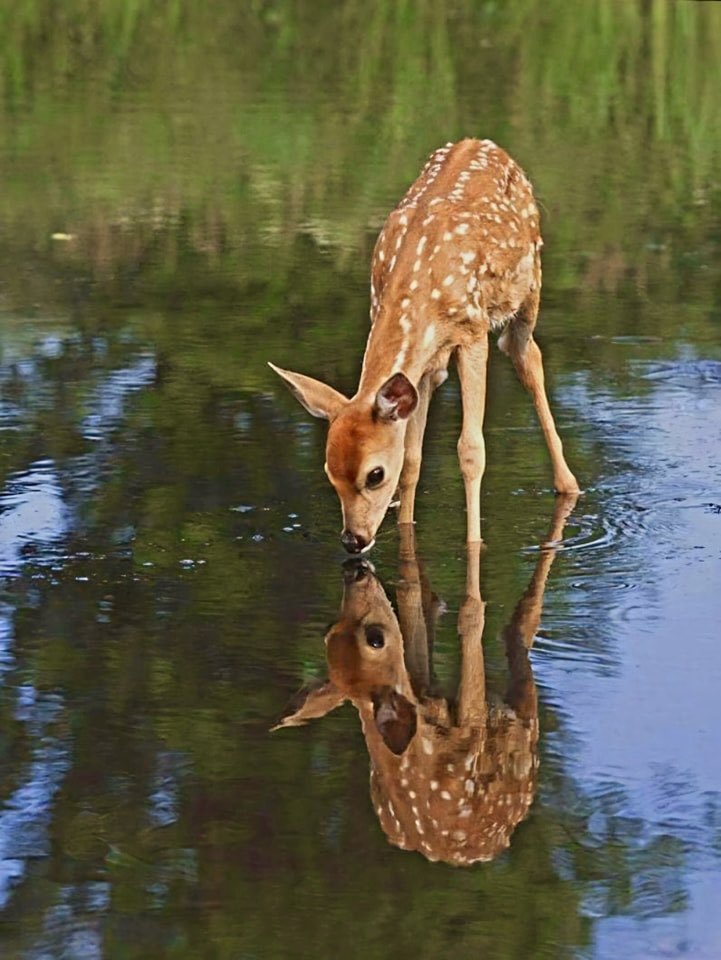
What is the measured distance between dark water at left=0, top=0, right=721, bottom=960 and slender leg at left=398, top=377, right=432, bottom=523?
6.9 inches

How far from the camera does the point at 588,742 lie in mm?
6605

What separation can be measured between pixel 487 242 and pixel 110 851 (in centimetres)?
371

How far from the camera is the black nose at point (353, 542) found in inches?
324

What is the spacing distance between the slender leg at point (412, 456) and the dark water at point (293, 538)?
18 centimetres

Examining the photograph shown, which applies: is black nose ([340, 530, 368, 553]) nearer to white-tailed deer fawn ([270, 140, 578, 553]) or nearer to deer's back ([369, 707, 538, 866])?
white-tailed deer fawn ([270, 140, 578, 553])

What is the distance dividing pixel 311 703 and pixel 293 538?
1.87m

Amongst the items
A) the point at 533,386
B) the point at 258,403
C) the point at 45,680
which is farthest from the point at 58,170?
the point at 45,680

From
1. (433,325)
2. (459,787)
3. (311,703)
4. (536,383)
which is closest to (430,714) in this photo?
(311,703)

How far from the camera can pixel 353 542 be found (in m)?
8.23

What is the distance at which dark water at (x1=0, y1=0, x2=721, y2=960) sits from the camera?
5672 mm

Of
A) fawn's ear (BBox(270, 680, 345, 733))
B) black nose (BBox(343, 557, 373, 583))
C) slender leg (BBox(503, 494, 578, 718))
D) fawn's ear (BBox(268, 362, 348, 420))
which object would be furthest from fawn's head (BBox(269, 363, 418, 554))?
fawn's ear (BBox(270, 680, 345, 733))

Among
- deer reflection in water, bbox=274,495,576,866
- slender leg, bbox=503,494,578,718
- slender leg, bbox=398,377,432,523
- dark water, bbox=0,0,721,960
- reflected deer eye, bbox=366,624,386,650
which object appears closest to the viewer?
dark water, bbox=0,0,721,960

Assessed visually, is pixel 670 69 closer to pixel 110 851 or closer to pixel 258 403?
pixel 258 403

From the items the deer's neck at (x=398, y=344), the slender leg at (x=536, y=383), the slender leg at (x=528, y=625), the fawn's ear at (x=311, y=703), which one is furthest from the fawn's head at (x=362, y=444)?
the slender leg at (x=536, y=383)
